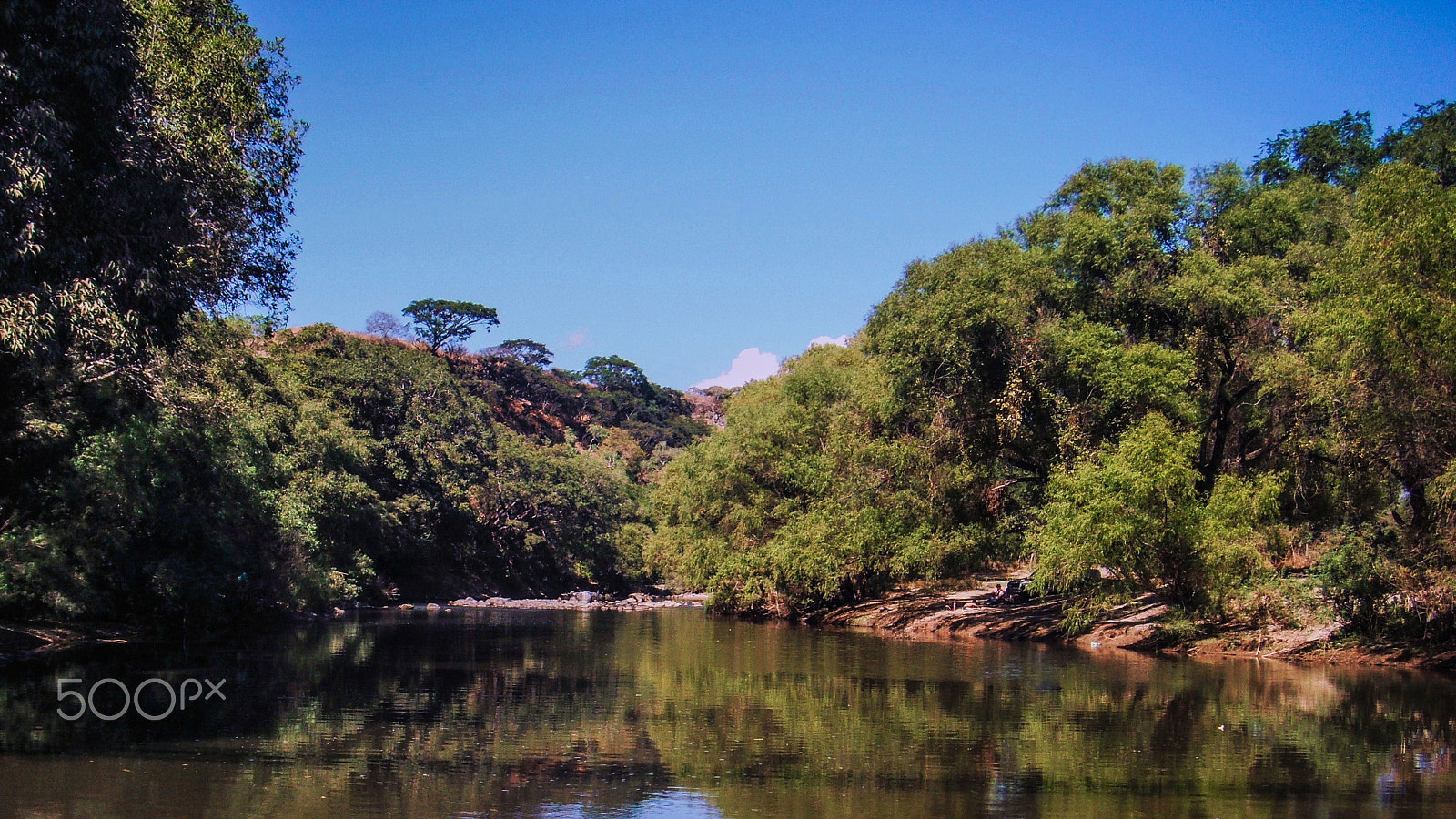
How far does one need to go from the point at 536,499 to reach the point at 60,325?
57043 millimetres

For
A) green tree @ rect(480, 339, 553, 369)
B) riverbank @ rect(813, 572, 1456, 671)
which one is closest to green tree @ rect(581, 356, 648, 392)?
green tree @ rect(480, 339, 553, 369)

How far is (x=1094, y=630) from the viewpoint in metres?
34.5

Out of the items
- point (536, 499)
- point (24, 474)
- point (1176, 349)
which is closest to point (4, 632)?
point (24, 474)

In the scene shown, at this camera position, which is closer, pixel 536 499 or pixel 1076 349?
pixel 1076 349

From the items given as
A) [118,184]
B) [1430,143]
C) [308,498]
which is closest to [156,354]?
[118,184]

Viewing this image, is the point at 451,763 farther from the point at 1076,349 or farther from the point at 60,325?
the point at 1076,349

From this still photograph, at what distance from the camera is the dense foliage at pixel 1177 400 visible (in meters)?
23.0

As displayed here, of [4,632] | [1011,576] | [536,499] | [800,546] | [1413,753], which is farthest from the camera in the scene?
[536,499]

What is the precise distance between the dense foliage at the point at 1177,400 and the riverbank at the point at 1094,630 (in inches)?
34.1

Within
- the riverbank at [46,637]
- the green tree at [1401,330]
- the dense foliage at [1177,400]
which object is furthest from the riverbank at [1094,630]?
the riverbank at [46,637]

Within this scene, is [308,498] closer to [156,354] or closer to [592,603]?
[592,603]

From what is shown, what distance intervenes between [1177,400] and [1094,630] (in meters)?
8.57

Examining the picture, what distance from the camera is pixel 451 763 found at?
1320 centimetres

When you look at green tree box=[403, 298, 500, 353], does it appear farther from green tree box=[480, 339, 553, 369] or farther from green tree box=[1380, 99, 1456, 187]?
green tree box=[1380, 99, 1456, 187]
